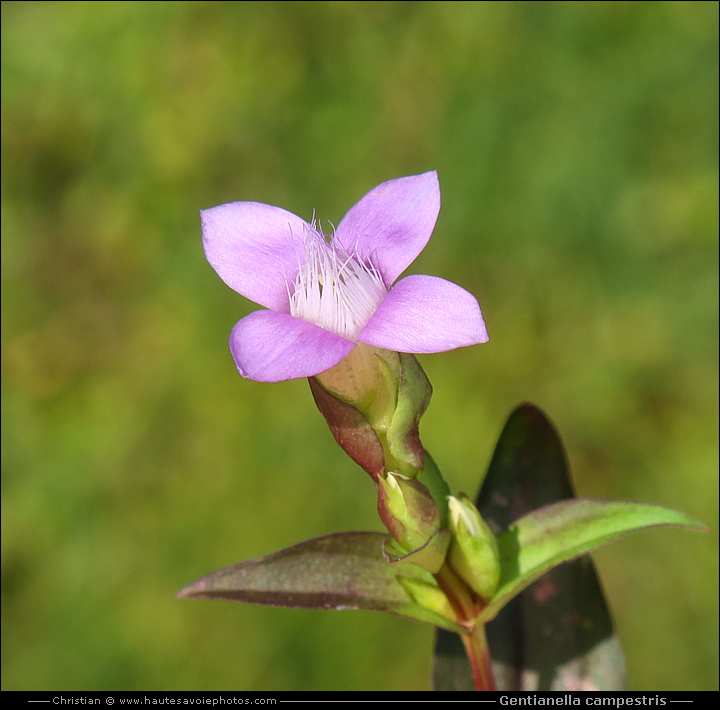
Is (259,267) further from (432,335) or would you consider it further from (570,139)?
(570,139)

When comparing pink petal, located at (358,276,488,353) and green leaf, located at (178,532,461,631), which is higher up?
pink petal, located at (358,276,488,353)

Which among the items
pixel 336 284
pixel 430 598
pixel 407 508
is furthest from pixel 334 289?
pixel 430 598

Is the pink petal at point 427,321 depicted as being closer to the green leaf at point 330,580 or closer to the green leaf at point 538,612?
the green leaf at point 330,580

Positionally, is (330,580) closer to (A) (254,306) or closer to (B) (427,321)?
(B) (427,321)

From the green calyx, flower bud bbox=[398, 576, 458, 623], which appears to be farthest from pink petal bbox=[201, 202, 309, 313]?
flower bud bbox=[398, 576, 458, 623]

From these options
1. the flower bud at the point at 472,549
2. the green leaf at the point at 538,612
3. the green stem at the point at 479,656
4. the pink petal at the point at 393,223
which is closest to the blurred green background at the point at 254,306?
the green leaf at the point at 538,612

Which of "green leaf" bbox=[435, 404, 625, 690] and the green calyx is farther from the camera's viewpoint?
"green leaf" bbox=[435, 404, 625, 690]

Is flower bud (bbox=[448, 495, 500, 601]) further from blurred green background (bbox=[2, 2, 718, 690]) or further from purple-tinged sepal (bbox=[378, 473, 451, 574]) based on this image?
blurred green background (bbox=[2, 2, 718, 690])
